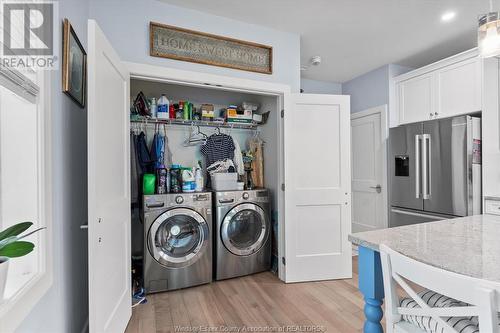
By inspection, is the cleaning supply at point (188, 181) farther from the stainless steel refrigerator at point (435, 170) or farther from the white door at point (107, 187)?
the stainless steel refrigerator at point (435, 170)

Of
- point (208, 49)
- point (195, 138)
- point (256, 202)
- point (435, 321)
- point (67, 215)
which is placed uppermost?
point (208, 49)

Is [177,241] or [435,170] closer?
[177,241]

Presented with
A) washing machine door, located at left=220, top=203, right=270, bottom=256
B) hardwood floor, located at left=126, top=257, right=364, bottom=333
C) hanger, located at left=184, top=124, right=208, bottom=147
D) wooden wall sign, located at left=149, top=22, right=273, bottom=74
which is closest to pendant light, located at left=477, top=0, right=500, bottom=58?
wooden wall sign, located at left=149, top=22, right=273, bottom=74

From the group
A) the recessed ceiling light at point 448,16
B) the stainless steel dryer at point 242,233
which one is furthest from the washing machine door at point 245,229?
the recessed ceiling light at point 448,16

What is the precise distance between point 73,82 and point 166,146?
1.50 metres

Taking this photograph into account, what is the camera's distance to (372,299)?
3.77ft

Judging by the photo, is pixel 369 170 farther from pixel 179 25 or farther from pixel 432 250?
pixel 179 25

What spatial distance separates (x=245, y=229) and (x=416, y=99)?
107 inches

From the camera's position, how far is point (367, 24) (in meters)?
2.58

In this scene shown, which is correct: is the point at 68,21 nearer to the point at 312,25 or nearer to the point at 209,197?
the point at 209,197

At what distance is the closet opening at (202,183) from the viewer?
2490mm

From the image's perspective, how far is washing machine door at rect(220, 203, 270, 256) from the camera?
2726mm

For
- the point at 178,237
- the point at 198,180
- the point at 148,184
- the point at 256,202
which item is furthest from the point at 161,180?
the point at 256,202

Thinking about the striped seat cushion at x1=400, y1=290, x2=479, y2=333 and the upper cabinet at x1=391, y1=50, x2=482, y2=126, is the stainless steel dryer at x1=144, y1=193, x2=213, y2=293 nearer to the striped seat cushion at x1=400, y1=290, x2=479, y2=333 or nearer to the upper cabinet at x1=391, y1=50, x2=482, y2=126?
the striped seat cushion at x1=400, y1=290, x2=479, y2=333
